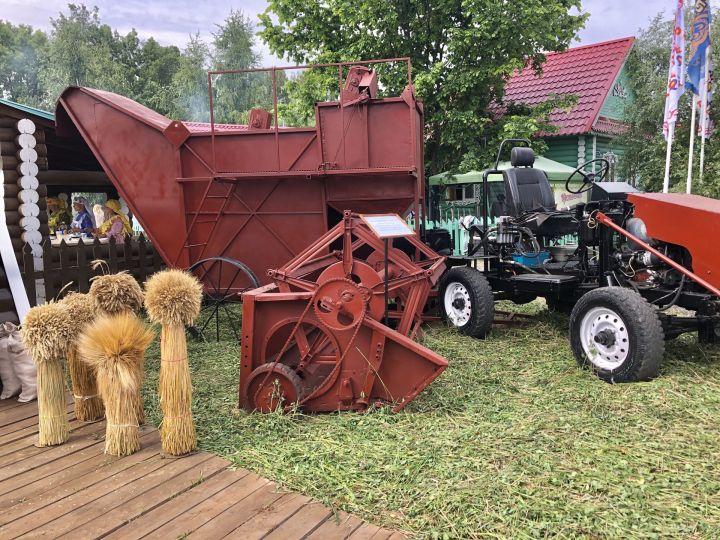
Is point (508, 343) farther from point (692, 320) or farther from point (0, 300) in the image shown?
point (0, 300)

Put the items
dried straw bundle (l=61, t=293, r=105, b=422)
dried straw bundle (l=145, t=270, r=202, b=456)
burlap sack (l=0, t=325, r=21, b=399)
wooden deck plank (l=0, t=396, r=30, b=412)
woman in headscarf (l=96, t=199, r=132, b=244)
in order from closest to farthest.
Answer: dried straw bundle (l=145, t=270, r=202, b=456) < dried straw bundle (l=61, t=293, r=105, b=422) < wooden deck plank (l=0, t=396, r=30, b=412) < burlap sack (l=0, t=325, r=21, b=399) < woman in headscarf (l=96, t=199, r=132, b=244)

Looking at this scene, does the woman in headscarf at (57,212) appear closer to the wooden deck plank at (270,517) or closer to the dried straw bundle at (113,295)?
the dried straw bundle at (113,295)

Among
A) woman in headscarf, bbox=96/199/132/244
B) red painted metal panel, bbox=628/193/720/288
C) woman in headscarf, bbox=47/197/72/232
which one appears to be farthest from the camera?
woman in headscarf, bbox=47/197/72/232

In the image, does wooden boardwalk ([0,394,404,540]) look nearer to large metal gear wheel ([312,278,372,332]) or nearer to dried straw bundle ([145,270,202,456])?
dried straw bundle ([145,270,202,456])

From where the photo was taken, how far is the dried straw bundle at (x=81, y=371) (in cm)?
365

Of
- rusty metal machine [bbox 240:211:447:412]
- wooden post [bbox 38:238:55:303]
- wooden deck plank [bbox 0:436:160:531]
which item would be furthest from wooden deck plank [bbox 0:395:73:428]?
wooden post [bbox 38:238:55:303]

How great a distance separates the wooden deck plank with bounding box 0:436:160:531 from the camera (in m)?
2.76

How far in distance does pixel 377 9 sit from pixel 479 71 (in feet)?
9.12

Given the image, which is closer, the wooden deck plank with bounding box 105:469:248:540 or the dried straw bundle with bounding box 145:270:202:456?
the wooden deck plank with bounding box 105:469:248:540

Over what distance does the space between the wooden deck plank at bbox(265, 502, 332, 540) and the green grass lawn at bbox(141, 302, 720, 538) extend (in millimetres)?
93

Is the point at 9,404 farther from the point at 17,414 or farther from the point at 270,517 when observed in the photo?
the point at 270,517

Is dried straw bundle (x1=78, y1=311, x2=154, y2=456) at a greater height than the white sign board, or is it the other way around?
the white sign board

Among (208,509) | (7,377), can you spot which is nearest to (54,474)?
(208,509)

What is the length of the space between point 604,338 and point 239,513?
3156 millimetres
